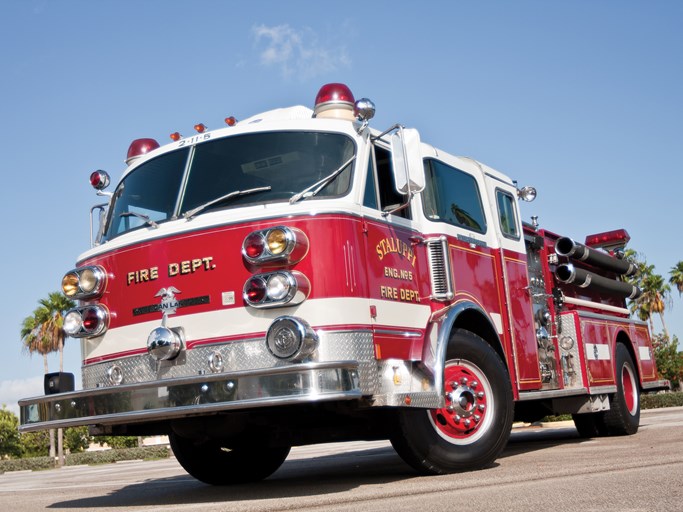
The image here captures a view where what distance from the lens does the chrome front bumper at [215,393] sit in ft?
16.6

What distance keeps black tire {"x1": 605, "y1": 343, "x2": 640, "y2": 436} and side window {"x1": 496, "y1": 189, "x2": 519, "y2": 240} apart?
9.16 ft

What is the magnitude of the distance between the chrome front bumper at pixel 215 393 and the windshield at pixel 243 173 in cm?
128

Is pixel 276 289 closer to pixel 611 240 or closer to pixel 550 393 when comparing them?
pixel 550 393

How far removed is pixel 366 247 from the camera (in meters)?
5.83

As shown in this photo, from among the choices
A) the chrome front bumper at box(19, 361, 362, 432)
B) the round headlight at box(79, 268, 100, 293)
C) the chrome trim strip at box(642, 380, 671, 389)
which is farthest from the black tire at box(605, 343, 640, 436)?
the round headlight at box(79, 268, 100, 293)

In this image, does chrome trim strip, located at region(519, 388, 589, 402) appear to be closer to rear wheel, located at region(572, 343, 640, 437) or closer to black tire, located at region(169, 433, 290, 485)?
rear wheel, located at region(572, 343, 640, 437)

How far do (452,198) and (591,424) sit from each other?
4377mm

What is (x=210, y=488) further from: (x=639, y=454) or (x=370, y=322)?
(x=639, y=454)

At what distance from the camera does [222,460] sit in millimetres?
7512

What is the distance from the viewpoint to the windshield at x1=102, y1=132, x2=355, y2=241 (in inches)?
234

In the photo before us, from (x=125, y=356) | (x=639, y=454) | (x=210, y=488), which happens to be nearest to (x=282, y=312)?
(x=125, y=356)

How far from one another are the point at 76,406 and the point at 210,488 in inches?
69.3

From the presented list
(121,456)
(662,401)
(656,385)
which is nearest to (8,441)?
(121,456)

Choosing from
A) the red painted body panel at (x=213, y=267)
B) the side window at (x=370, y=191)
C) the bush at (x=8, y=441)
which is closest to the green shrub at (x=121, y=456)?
the bush at (x=8, y=441)
